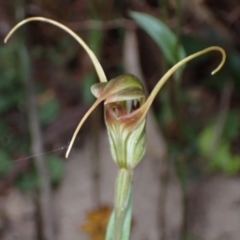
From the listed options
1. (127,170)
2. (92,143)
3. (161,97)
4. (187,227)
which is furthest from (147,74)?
(127,170)

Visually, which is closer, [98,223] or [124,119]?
[124,119]

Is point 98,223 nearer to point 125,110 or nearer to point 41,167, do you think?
point 41,167

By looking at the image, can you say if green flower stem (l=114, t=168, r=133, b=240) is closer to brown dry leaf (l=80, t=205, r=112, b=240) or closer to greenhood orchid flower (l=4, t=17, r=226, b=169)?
greenhood orchid flower (l=4, t=17, r=226, b=169)

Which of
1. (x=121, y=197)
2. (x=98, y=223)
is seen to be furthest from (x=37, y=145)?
(x=121, y=197)

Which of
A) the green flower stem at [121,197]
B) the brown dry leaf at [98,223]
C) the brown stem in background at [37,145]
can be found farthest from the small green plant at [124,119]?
the brown stem in background at [37,145]

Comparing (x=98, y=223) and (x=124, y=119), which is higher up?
(x=124, y=119)

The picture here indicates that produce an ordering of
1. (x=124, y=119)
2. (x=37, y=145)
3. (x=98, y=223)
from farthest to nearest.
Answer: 1. (x=37, y=145)
2. (x=98, y=223)
3. (x=124, y=119)

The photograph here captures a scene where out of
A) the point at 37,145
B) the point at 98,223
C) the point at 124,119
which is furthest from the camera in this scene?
the point at 37,145

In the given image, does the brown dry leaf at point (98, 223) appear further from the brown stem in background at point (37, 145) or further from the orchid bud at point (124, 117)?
the orchid bud at point (124, 117)
